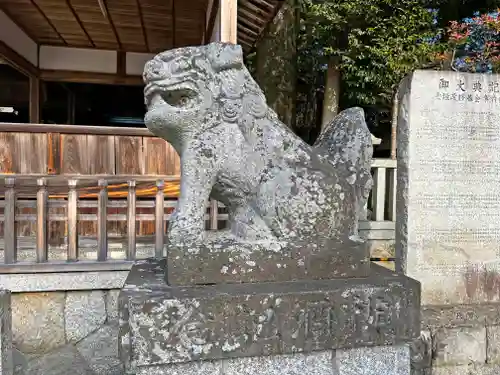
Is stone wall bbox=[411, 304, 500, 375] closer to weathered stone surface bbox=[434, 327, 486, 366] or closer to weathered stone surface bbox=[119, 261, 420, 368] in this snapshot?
weathered stone surface bbox=[434, 327, 486, 366]

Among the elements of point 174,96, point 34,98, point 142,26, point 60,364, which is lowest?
point 60,364

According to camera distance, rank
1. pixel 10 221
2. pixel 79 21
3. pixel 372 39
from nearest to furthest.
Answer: pixel 10 221 → pixel 79 21 → pixel 372 39

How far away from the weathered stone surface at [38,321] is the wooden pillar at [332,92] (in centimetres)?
771

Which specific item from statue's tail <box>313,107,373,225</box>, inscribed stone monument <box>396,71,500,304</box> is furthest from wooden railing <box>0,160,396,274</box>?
statue's tail <box>313,107,373,225</box>

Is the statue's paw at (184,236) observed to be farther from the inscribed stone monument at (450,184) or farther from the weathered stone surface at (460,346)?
the inscribed stone monument at (450,184)

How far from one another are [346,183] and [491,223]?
108 inches

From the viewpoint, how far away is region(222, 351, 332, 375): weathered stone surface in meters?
1.64

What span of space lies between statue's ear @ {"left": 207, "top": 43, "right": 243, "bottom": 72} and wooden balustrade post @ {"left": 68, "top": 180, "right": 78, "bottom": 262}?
8.25 feet

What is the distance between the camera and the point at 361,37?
31.1 feet

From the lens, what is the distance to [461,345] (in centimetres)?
330

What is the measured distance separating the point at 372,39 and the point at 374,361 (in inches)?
340

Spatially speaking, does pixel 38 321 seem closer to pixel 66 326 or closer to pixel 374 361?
pixel 66 326

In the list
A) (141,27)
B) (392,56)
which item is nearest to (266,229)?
(141,27)

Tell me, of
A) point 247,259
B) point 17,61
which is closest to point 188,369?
point 247,259
